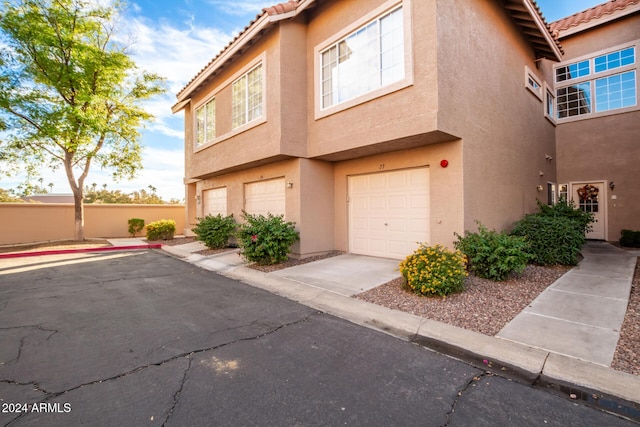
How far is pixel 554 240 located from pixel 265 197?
28.7 feet

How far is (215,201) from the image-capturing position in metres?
14.2

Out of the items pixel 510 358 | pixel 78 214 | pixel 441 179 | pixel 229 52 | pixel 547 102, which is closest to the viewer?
pixel 510 358

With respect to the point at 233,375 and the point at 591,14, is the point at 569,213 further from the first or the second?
the point at 233,375

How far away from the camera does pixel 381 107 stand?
714cm

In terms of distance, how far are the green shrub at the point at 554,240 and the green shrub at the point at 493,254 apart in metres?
1.66

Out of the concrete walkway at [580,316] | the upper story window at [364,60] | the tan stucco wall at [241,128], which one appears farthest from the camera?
the tan stucco wall at [241,128]

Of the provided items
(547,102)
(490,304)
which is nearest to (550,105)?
(547,102)

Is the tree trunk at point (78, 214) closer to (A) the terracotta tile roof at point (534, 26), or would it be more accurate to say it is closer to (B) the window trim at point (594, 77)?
(A) the terracotta tile roof at point (534, 26)

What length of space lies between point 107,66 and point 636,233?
22.3 meters

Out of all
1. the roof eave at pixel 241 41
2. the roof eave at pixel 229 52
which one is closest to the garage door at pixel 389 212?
the roof eave at pixel 241 41

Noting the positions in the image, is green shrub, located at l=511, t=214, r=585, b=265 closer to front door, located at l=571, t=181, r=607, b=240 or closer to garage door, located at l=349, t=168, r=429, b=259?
garage door, located at l=349, t=168, r=429, b=259

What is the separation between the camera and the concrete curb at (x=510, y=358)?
8.77 feet

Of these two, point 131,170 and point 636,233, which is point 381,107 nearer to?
point 636,233

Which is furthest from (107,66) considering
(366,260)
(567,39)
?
(567,39)
